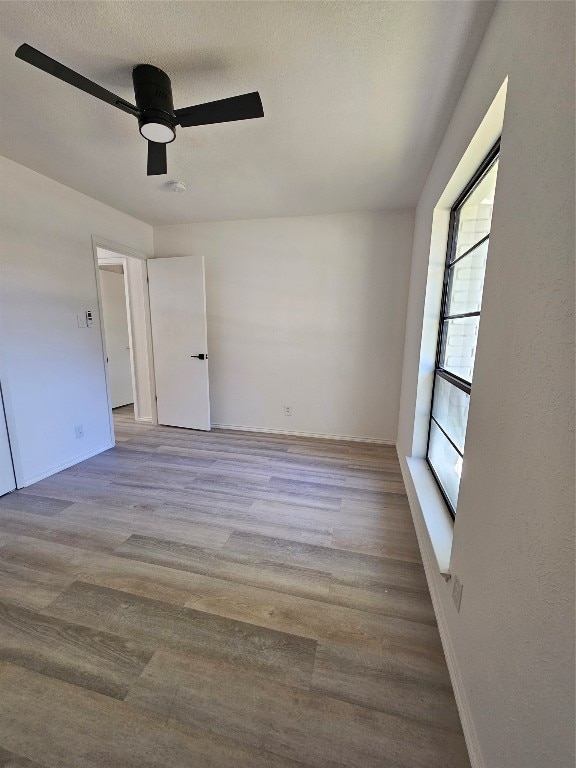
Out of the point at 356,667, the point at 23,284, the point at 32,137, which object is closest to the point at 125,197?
the point at 32,137

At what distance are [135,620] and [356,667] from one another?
3.30 ft

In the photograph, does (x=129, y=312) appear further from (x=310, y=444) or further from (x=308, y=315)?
(x=310, y=444)

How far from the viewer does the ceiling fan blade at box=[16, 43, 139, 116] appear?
1137mm

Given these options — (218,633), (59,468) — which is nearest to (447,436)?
(218,633)

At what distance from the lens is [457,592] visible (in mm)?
1145

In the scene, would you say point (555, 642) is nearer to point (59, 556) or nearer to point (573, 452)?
point (573, 452)

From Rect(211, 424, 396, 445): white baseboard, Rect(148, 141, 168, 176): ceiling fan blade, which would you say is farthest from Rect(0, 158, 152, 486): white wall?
Rect(211, 424, 396, 445): white baseboard

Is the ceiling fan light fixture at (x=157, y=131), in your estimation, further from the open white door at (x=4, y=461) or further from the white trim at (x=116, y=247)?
the open white door at (x=4, y=461)

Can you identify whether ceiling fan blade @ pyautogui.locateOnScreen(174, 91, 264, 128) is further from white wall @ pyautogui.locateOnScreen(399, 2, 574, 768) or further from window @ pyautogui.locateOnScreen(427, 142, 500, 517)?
window @ pyautogui.locateOnScreen(427, 142, 500, 517)

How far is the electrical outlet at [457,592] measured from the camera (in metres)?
1.12

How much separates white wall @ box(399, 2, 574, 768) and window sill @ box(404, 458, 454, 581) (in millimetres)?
262

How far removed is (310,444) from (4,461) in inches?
110

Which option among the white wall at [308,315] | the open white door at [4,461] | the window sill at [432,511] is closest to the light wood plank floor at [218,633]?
the open white door at [4,461]

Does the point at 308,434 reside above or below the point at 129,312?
below
